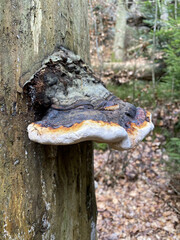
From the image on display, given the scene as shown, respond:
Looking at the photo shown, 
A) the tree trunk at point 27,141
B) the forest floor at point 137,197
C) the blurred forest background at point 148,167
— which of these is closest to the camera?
the tree trunk at point 27,141

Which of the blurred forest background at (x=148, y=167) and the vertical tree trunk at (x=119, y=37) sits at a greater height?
the vertical tree trunk at (x=119, y=37)

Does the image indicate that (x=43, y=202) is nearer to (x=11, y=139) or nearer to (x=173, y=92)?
(x=11, y=139)

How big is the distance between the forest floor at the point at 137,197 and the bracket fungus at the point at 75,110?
2677 mm

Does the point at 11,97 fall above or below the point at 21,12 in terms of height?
below

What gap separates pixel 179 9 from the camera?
4930 mm

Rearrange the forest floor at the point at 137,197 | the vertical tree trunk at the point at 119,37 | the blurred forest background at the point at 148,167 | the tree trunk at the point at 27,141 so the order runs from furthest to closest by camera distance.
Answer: the vertical tree trunk at the point at 119,37 < the blurred forest background at the point at 148,167 < the forest floor at the point at 137,197 < the tree trunk at the point at 27,141

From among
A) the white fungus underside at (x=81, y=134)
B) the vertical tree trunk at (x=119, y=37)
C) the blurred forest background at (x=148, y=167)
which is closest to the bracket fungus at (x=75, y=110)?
the white fungus underside at (x=81, y=134)

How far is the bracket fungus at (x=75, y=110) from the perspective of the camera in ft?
3.26

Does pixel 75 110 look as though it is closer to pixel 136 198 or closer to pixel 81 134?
pixel 81 134

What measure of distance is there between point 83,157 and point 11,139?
60cm

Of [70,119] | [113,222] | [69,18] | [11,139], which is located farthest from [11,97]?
[113,222]

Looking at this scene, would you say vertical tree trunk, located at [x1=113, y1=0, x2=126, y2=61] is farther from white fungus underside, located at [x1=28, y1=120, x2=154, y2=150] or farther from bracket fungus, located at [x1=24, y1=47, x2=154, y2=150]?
white fungus underside, located at [x1=28, y1=120, x2=154, y2=150]

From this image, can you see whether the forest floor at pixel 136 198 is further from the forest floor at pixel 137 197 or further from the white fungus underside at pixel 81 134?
the white fungus underside at pixel 81 134

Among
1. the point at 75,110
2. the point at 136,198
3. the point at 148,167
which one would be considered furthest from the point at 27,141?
the point at 148,167
